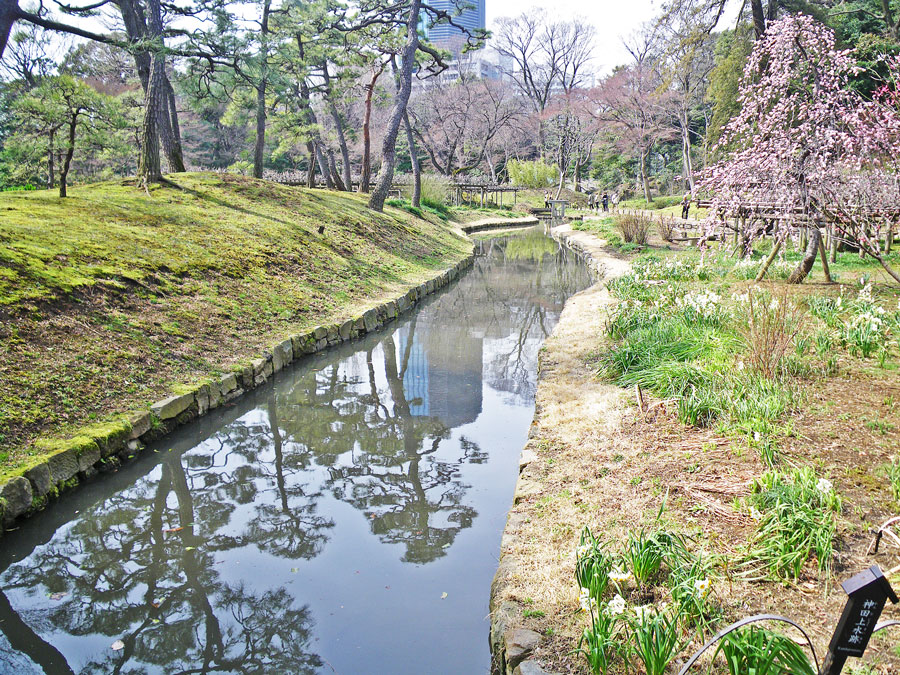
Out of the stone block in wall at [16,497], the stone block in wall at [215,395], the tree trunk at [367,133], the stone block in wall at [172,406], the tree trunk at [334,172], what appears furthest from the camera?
the tree trunk at [334,172]

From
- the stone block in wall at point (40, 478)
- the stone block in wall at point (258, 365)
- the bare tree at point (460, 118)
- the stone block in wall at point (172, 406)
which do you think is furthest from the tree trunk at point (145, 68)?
the bare tree at point (460, 118)

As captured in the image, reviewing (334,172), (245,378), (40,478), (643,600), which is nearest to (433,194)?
(334,172)

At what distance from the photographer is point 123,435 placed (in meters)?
4.66

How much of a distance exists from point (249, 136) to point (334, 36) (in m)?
16.9

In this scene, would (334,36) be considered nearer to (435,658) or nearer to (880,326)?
(880,326)

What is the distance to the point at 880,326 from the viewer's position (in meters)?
5.12

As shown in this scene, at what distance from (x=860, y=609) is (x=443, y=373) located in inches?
228

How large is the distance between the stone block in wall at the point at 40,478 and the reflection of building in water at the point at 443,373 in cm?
307

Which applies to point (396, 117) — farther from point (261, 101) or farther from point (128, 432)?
point (128, 432)

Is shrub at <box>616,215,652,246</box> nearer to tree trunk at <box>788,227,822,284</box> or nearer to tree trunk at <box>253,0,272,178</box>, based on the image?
tree trunk at <box>788,227,822,284</box>

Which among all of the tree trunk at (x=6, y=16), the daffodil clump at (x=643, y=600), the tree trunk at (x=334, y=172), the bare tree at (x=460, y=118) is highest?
the bare tree at (x=460, y=118)

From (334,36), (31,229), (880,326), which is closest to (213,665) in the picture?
(880,326)

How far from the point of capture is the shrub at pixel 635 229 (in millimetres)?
16027

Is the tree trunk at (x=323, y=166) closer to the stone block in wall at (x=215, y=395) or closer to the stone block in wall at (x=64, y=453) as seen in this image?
the stone block in wall at (x=215, y=395)
